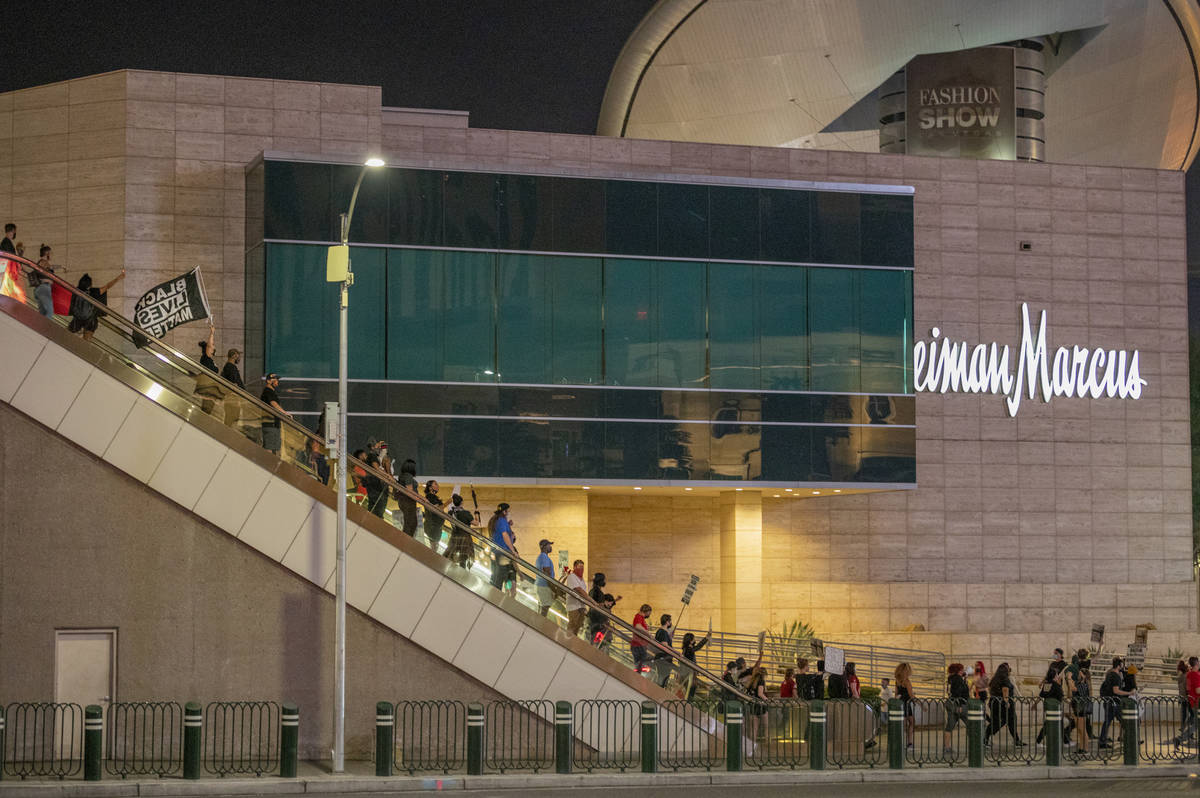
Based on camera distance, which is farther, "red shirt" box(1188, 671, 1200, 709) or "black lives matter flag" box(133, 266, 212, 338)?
"red shirt" box(1188, 671, 1200, 709)

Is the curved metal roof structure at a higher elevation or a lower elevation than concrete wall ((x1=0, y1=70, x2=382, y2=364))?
higher

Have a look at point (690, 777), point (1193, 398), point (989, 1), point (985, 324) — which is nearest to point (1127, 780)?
point (690, 777)

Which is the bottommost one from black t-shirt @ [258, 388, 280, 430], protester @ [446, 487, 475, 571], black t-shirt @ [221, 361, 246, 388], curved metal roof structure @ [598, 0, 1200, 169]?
protester @ [446, 487, 475, 571]

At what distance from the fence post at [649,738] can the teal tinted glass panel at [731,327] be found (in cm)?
1575

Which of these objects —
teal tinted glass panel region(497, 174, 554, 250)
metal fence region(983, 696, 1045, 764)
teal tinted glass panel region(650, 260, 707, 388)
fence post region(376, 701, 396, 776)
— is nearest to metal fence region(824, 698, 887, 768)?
metal fence region(983, 696, 1045, 764)

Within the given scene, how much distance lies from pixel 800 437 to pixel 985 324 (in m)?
8.28

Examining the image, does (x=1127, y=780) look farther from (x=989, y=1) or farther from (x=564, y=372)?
(x=989, y=1)

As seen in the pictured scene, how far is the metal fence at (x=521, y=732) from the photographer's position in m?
22.3

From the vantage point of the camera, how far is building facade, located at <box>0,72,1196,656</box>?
3459 centimetres

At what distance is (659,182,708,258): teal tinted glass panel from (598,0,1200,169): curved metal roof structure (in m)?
17.0

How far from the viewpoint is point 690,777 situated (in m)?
21.0

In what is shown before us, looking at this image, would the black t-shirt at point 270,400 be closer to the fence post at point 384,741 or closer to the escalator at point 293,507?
the escalator at point 293,507

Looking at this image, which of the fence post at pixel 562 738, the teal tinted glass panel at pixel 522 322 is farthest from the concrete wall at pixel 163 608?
the teal tinted glass panel at pixel 522 322

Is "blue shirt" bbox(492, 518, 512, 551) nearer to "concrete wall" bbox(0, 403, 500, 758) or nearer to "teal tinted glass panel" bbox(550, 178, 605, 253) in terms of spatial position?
"concrete wall" bbox(0, 403, 500, 758)
